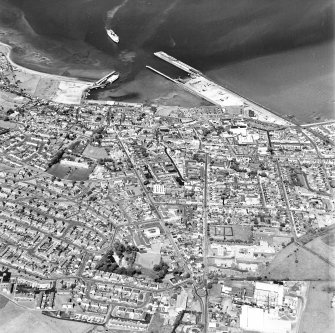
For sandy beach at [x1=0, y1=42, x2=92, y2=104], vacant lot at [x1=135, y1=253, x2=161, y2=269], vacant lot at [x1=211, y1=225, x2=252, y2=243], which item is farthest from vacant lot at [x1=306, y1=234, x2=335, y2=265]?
sandy beach at [x1=0, y1=42, x2=92, y2=104]

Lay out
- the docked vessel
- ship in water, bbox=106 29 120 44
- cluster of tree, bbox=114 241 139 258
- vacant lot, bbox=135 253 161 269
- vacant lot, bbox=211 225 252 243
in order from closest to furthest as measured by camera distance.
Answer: vacant lot, bbox=135 253 161 269
cluster of tree, bbox=114 241 139 258
vacant lot, bbox=211 225 252 243
the docked vessel
ship in water, bbox=106 29 120 44

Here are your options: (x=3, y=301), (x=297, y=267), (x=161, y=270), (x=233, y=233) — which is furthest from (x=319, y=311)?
(x=3, y=301)

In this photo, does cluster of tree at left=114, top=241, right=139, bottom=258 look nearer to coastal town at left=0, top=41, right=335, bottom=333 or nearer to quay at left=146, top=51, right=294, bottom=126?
coastal town at left=0, top=41, right=335, bottom=333

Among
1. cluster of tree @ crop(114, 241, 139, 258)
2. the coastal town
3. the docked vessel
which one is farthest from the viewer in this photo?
the docked vessel

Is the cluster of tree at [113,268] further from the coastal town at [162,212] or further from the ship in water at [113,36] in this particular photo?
the ship in water at [113,36]

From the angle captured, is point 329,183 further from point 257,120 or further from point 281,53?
point 281,53

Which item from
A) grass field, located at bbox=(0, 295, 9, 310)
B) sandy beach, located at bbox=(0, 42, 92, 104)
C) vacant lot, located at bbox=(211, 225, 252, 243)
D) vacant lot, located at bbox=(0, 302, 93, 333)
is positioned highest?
sandy beach, located at bbox=(0, 42, 92, 104)

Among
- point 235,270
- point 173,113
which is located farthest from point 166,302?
point 173,113
